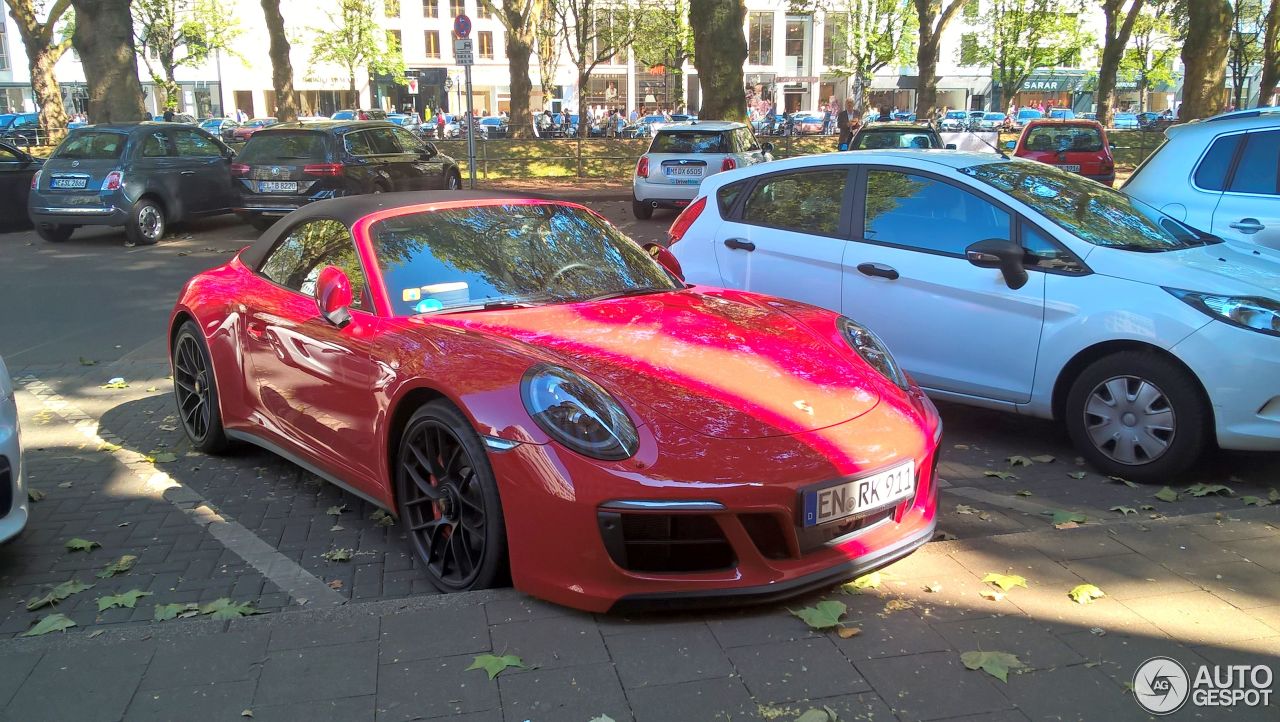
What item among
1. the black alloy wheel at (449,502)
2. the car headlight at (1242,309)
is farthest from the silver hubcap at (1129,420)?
the black alloy wheel at (449,502)

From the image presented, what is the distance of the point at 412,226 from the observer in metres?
4.24

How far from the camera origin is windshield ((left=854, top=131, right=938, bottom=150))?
Answer: 1688cm

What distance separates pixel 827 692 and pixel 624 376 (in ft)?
4.08

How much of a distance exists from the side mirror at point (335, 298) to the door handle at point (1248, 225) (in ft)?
20.2

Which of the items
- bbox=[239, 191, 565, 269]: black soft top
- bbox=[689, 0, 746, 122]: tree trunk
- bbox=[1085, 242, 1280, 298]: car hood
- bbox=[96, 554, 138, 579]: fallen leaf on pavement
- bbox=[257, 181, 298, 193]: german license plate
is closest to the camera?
bbox=[96, 554, 138, 579]: fallen leaf on pavement

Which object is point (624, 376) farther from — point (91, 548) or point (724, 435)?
point (91, 548)

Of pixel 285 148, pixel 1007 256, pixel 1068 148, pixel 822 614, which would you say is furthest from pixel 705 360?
pixel 1068 148

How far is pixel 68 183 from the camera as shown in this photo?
1364cm

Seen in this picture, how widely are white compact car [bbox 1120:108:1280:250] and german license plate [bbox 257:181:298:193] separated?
1087cm

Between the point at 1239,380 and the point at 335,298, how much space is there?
390 centimetres

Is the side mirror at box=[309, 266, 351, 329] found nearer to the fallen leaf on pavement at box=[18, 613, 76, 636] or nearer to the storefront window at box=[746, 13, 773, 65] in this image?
the fallen leaf on pavement at box=[18, 613, 76, 636]

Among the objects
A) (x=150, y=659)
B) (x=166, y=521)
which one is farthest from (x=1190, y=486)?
(x=166, y=521)

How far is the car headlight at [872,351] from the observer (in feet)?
12.5

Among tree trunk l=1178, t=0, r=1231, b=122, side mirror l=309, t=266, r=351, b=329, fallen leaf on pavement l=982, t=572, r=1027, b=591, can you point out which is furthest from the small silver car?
tree trunk l=1178, t=0, r=1231, b=122
